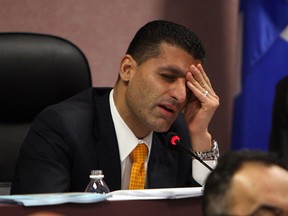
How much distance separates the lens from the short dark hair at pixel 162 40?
95.3 inches

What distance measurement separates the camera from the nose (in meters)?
2.37

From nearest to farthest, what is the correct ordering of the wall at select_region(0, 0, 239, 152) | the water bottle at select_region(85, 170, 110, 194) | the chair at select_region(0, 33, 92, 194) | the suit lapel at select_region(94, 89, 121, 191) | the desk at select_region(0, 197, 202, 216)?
the desk at select_region(0, 197, 202, 216)
the water bottle at select_region(85, 170, 110, 194)
the suit lapel at select_region(94, 89, 121, 191)
the chair at select_region(0, 33, 92, 194)
the wall at select_region(0, 0, 239, 152)

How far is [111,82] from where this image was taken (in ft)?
11.7

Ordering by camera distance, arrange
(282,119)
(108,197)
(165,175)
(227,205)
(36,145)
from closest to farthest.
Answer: (227,205), (108,197), (36,145), (165,175), (282,119)

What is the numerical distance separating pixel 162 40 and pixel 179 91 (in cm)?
19

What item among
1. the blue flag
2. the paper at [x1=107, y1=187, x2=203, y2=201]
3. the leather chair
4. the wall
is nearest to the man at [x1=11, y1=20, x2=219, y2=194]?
the paper at [x1=107, y1=187, x2=203, y2=201]

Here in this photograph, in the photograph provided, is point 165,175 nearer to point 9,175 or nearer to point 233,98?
point 9,175

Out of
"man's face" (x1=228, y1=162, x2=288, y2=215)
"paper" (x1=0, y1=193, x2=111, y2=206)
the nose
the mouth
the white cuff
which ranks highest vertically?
"man's face" (x1=228, y1=162, x2=288, y2=215)

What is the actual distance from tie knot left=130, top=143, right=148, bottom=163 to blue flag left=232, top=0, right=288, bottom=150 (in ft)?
3.34

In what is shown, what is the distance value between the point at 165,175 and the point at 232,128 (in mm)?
1115

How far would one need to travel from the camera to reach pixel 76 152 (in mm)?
2311

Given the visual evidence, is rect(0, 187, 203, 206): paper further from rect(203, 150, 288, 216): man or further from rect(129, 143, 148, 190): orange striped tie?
rect(129, 143, 148, 190): orange striped tie

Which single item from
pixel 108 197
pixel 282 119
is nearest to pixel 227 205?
pixel 108 197

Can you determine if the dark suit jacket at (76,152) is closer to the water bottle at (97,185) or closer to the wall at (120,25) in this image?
the water bottle at (97,185)
